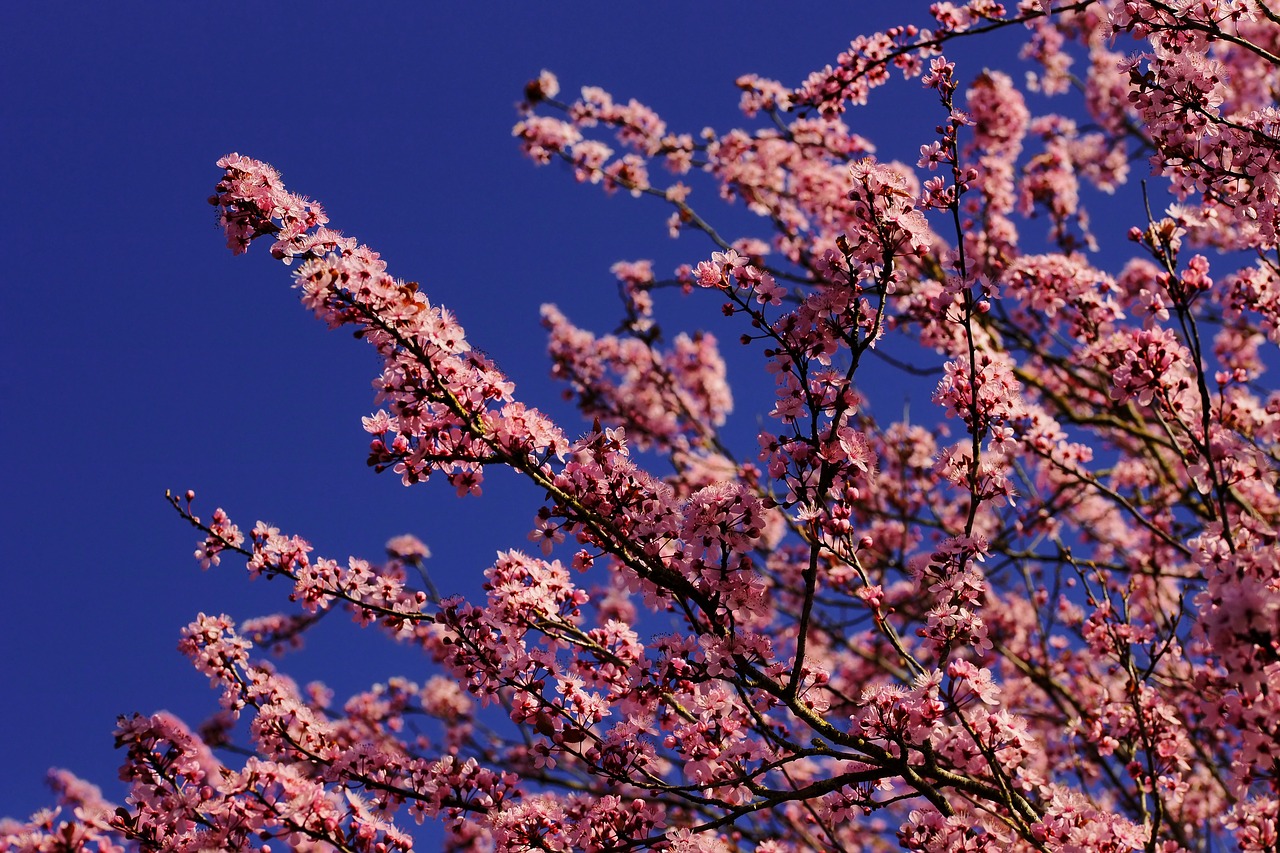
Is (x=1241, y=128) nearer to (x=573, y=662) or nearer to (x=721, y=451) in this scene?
(x=573, y=662)

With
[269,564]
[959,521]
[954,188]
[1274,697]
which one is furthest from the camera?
[959,521]

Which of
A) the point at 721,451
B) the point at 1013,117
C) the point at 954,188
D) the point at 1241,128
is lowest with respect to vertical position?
the point at 954,188

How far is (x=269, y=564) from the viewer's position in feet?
17.3

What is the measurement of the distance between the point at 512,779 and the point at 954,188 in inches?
145

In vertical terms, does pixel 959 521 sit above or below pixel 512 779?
above

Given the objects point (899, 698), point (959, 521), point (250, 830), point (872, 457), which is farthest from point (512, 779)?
point (959, 521)

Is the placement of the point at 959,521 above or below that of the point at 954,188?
above

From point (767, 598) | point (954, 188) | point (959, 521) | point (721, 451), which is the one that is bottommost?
point (767, 598)

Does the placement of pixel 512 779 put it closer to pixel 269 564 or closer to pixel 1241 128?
pixel 269 564

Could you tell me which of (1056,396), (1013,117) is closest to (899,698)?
(1056,396)

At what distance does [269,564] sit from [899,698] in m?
3.58

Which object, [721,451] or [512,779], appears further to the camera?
[721,451]

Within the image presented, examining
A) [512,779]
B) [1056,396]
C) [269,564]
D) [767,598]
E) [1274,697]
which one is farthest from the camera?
[1056,396]

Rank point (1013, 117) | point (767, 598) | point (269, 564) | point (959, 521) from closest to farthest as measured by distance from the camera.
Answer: point (767, 598)
point (269, 564)
point (1013, 117)
point (959, 521)
